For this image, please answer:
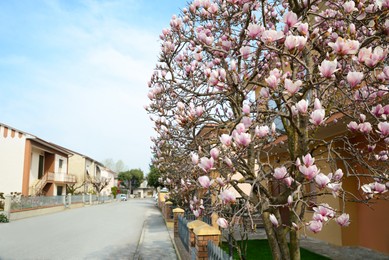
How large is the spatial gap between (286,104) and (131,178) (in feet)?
304

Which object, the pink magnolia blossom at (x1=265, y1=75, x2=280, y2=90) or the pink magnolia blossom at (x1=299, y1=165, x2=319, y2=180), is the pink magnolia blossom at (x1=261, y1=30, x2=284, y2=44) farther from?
the pink magnolia blossom at (x1=299, y1=165, x2=319, y2=180)

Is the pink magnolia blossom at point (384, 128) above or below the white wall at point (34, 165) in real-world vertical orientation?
below

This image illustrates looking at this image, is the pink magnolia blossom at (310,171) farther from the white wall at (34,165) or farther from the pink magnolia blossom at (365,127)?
the white wall at (34,165)

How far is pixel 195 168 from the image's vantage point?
539 centimetres

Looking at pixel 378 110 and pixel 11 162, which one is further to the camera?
pixel 11 162

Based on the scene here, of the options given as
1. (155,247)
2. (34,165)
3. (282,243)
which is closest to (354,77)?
(282,243)

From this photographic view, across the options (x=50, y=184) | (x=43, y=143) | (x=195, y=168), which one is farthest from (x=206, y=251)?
(x=50, y=184)

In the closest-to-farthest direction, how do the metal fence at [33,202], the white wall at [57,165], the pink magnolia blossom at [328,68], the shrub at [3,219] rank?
the pink magnolia blossom at [328,68]
the shrub at [3,219]
the metal fence at [33,202]
the white wall at [57,165]

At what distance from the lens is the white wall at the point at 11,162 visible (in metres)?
28.1

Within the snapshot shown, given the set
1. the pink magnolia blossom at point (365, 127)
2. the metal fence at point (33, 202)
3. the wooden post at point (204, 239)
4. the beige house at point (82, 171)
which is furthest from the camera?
the beige house at point (82, 171)

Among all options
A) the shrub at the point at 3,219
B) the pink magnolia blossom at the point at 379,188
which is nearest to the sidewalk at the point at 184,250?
the pink magnolia blossom at the point at 379,188

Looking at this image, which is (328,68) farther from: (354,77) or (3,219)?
(3,219)

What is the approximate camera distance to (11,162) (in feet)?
93.2

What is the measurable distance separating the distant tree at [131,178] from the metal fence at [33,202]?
59.1 m
